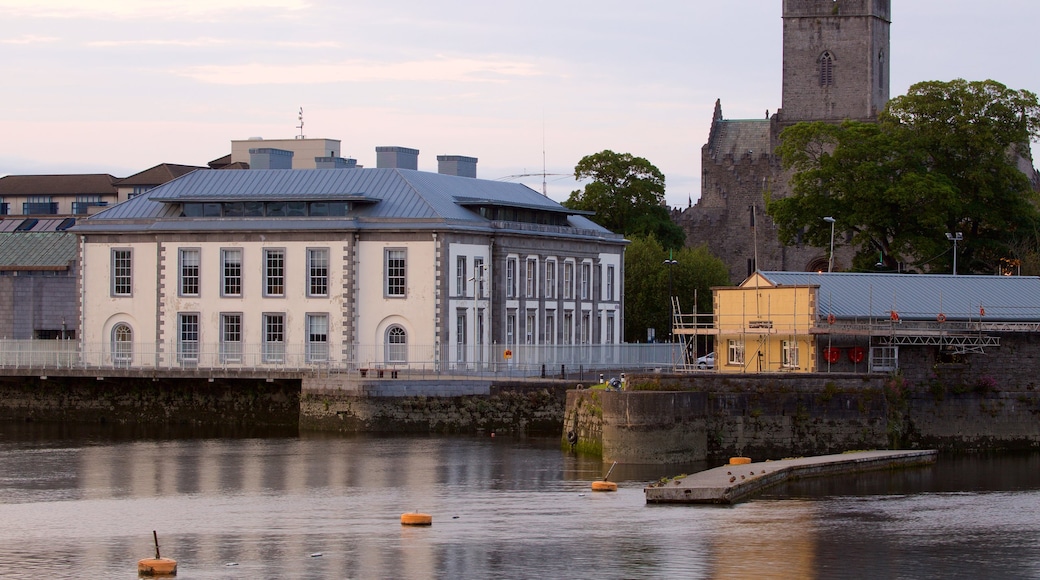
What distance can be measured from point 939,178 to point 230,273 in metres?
33.3

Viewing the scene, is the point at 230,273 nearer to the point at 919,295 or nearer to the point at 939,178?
the point at 919,295

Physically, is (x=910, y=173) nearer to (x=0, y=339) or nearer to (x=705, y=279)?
(x=705, y=279)

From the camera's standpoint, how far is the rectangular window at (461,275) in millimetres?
76250

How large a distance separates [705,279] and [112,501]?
60.8 m

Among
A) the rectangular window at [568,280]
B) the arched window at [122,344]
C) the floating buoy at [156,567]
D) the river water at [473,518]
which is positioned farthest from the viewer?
the rectangular window at [568,280]

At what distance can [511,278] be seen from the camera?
80.4 meters

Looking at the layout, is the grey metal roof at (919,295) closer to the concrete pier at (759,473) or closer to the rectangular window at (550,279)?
the concrete pier at (759,473)

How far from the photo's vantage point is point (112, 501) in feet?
165

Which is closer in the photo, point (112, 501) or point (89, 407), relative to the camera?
point (112, 501)

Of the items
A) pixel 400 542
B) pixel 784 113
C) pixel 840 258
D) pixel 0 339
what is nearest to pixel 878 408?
pixel 400 542

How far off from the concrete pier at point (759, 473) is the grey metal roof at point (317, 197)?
23989 millimetres

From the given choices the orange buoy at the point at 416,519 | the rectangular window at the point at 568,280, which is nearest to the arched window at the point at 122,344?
the rectangular window at the point at 568,280

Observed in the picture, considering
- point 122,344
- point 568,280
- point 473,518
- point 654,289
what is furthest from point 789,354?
point 654,289

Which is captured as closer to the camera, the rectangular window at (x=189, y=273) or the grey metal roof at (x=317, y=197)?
the grey metal roof at (x=317, y=197)
